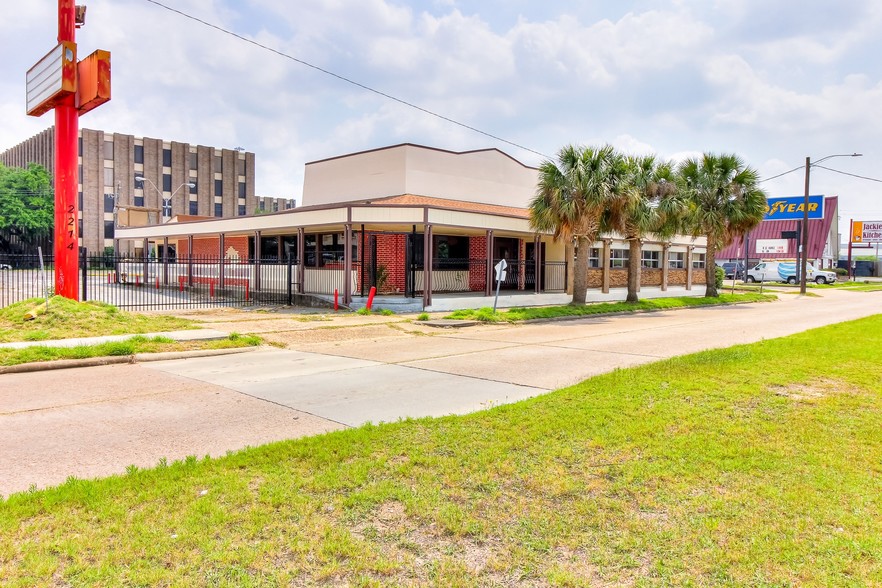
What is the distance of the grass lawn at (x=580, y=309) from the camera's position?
20109mm

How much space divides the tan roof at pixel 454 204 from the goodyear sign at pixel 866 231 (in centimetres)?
6337

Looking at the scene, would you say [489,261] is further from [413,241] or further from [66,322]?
[66,322]

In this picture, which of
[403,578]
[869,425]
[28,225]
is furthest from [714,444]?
[28,225]

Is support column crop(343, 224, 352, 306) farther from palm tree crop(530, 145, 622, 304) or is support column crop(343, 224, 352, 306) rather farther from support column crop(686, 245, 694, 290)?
support column crop(686, 245, 694, 290)

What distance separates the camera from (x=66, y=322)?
44.9 ft

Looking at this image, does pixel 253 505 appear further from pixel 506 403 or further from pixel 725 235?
pixel 725 235

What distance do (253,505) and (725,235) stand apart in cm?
3327

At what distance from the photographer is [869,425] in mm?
5949

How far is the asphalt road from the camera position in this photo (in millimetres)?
5832

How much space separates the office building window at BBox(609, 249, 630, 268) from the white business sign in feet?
123

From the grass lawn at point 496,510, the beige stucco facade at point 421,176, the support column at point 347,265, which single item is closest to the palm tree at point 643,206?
the beige stucco facade at point 421,176

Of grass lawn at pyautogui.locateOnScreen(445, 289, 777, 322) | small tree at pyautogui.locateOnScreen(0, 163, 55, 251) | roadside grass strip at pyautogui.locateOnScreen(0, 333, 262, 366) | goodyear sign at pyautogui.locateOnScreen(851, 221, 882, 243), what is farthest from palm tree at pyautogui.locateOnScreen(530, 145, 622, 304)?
goodyear sign at pyautogui.locateOnScreen(851, 221, 882, 243)

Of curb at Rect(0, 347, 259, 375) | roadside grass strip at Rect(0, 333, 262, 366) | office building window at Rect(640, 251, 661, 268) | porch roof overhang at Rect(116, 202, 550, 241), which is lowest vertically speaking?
curb at Rect(0, 347, 259, 375)

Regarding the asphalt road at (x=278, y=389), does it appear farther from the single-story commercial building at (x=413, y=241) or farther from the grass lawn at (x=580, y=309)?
the single-story commercial building at (x=413, y=241)
